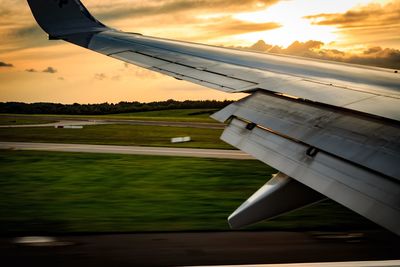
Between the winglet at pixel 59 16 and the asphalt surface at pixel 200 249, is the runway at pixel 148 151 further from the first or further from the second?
the winglet at pixel 59 16

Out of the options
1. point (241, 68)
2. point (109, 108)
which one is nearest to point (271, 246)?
point (241, 68)

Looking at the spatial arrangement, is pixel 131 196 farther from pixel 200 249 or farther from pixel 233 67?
pixel 233 67

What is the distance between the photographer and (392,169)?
2389 millimetres

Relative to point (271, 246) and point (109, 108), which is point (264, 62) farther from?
point (109, 108)

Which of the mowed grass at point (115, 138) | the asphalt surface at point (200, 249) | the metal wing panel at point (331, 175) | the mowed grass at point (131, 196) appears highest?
the metal wing panel at point (331, 175)

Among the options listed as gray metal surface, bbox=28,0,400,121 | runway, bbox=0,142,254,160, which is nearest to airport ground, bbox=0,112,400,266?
gray metal surface, bbox=28,0,400,121

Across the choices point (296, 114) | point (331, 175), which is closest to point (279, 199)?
point (296, 114)

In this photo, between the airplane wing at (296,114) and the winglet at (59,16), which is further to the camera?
the winglet at (59,16)

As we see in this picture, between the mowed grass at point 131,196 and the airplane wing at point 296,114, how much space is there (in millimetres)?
3704

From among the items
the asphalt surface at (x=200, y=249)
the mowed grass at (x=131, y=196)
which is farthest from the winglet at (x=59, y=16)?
the mowed grass at (x=131, y=196)

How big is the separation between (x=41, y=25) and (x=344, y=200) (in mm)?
5128

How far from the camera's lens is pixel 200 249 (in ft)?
21.9

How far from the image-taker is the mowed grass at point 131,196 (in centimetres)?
845

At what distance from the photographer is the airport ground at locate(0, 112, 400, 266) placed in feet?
20.6
